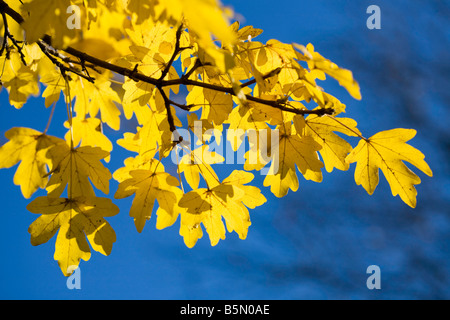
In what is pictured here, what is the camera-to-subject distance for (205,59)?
93 cm

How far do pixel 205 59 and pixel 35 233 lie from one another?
2.17ft

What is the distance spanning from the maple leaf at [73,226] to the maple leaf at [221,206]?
212mm

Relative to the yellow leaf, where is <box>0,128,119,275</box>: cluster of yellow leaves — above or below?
below

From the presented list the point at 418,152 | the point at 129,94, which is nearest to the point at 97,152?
the point at 129,94

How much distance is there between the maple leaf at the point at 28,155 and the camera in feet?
3.61

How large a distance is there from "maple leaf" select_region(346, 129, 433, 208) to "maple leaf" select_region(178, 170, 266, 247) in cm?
30

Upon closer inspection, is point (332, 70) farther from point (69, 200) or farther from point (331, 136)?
point (69, 200)

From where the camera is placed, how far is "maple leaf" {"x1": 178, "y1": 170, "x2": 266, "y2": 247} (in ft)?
3.55

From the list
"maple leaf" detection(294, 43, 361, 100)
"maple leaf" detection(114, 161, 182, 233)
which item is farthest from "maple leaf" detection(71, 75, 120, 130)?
"maple leaf" detection(294, 43, 361, 100)

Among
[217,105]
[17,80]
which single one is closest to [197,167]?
[217,105]

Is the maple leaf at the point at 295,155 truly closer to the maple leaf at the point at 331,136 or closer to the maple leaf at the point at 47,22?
the maple leaf at the point at 331,136

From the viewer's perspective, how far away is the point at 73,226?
1.06 metres

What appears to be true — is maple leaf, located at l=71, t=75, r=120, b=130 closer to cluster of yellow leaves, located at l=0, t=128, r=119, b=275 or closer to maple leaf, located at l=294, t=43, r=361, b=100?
cluster of yellow leaves, located at l=0, t=128, r=119, b=275

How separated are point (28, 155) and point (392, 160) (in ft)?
3.45
